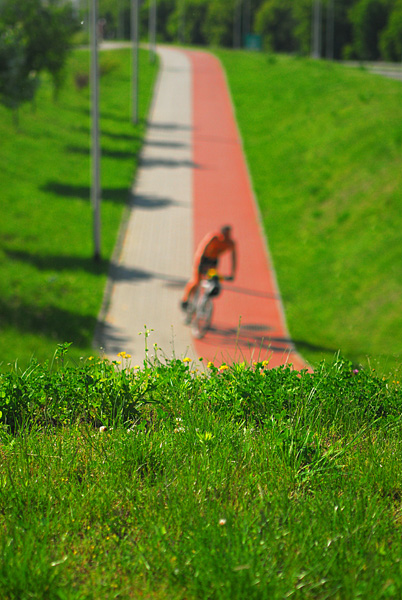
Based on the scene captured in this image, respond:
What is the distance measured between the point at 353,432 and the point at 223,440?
0.78 meters

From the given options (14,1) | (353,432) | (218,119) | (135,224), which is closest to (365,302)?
(135,224)

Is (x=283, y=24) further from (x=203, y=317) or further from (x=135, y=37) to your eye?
(x=203, y=317)

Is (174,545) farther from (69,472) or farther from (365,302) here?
(365,302)

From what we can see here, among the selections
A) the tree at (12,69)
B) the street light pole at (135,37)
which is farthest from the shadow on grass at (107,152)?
the tree at (12,69)

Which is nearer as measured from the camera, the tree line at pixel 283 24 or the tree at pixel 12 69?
the tree at pixel 12 69

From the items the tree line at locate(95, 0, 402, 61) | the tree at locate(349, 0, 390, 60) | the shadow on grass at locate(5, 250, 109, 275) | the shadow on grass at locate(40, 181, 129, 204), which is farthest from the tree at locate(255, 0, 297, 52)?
the shadow on grass at locate(5, 250, 109, 275)

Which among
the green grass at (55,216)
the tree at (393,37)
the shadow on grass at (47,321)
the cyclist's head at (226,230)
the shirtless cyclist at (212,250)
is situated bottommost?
the shadow on grass at (47,321)

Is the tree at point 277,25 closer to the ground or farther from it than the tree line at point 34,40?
farther from it

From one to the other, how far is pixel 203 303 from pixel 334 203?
9.48 m

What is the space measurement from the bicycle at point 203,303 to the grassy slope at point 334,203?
5.64 ft

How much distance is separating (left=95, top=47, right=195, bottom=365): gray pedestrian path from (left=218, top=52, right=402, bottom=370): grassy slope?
2159mm

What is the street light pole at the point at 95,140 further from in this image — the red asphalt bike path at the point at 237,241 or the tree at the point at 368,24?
the tree at the point at 368,24

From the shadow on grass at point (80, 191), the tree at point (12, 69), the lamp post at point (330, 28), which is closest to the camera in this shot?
the tree at point (12, 69)

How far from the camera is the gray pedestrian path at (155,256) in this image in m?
12.3
